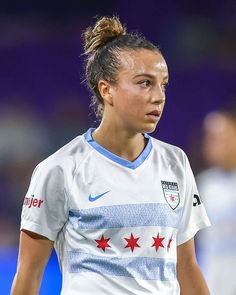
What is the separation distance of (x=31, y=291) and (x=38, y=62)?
3.67 metres

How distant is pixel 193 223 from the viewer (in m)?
2.16

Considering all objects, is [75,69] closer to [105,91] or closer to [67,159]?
[105,91]

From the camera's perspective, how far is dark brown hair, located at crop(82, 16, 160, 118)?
209 centimetres

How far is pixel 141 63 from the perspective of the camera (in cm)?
202

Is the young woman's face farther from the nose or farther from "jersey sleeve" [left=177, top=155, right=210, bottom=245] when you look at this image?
"jersey sleeve" [left=177, top=155, right=210, bottom=245]

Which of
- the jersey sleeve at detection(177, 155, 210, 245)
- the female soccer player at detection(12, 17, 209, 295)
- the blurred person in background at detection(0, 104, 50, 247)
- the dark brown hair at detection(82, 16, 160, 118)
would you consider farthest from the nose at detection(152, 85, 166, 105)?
the blurred person in background at detection(0, 104, 50, 247)

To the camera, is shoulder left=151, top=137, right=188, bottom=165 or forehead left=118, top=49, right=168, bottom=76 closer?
forehead left=118, top=49, right=168, bottom=76

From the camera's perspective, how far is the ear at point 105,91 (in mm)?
2092

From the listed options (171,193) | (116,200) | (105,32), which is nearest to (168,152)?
(171,193)

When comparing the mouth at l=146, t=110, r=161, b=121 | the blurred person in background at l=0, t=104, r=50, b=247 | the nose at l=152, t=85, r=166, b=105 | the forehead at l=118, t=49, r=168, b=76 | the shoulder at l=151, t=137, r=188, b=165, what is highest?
the blurred person in background at l=0, t=104, r=50, b=247

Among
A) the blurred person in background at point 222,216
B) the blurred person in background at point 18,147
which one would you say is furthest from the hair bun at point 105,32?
the blurred person in background at point 18,147

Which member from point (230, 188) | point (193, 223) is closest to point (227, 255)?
point (230, 188)

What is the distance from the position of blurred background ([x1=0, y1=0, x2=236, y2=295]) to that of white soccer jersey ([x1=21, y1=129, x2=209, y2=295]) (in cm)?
318

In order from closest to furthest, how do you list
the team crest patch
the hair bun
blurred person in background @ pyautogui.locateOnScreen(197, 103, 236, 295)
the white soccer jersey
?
the white soccer jersey
the team crest patch
the hair bun
blurred person in background @ pyautogui.locateOnScreen(197, 103, 236, 295)
